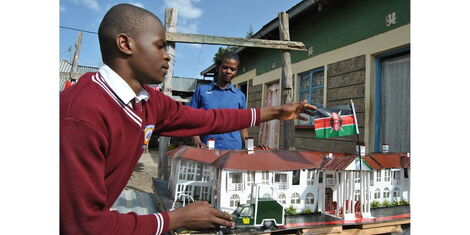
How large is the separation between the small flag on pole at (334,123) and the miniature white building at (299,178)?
0.70ft

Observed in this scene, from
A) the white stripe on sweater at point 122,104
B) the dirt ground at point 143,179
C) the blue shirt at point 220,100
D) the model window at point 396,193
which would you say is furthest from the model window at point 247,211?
the dirt ground at point 143,179

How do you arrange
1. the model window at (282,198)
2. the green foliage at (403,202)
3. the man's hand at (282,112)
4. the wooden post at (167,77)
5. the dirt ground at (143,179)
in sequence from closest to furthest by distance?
1. the man's hand at (282,112)
2. the model window at (282,198)
3. the green foliage at (403,202)
4. the wooden post at (167,77)
5. the dirt ground at (143,179)

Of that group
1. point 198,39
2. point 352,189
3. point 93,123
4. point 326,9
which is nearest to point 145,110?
point 93,123

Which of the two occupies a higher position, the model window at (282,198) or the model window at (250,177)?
the model window at (250,177)

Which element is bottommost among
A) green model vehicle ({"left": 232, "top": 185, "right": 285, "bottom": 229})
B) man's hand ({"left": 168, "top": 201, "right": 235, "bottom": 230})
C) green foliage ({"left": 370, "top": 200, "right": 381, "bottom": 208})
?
green foliage ({"left": 370, "top": 200, "right": 381, "bottom": 208})

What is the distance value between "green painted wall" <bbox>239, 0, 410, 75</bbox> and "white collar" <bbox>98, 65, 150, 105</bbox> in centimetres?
401

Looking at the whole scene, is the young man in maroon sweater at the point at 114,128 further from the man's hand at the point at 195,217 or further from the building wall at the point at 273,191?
the building wall at the point at 273,191

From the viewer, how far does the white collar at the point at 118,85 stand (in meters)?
1.00

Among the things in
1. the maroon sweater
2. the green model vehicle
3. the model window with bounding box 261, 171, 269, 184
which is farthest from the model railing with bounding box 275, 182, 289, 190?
the maroon sweater

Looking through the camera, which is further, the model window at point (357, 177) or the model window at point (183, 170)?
the model window at point (183, 170)

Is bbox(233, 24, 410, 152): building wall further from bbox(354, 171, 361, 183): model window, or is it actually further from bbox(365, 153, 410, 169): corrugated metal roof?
bbox(354, 171, 361, 183): model window

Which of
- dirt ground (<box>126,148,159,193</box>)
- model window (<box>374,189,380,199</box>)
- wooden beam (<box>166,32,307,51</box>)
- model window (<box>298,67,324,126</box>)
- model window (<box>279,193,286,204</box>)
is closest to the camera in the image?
model window (<box>279,193,286,204</box>)

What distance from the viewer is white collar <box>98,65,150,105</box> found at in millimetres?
999

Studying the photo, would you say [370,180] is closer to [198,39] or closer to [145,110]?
[145,110]
